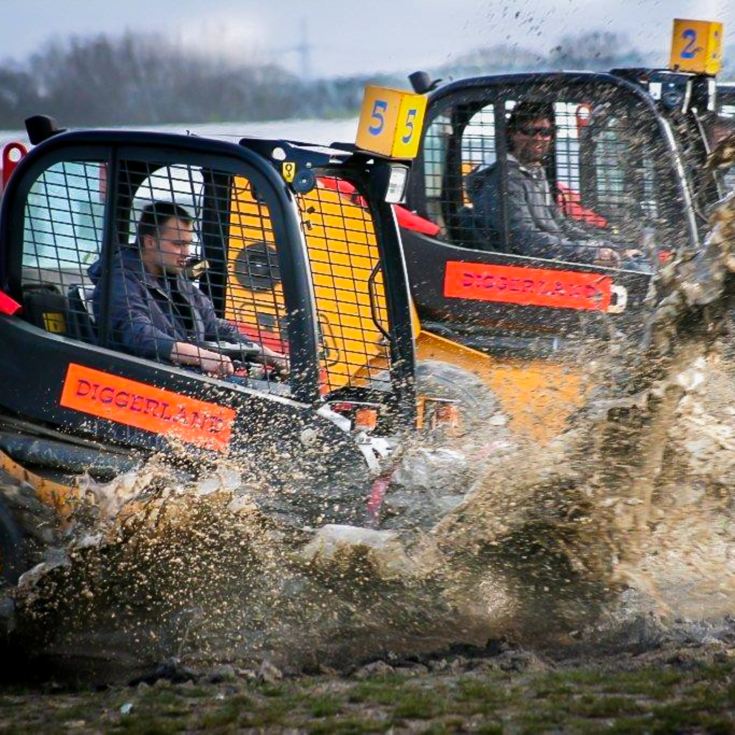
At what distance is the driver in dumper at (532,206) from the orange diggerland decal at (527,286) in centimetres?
10

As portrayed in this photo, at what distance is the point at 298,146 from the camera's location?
5.17 m

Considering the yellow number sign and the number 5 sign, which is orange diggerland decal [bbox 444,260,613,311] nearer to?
the yellow number sign

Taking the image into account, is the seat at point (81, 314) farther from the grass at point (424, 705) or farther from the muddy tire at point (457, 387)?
the muddy tire at point (457, 387)

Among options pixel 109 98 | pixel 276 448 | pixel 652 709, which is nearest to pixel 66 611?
pixel 276 448

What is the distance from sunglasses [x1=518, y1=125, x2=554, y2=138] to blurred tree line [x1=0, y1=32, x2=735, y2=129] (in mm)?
5065

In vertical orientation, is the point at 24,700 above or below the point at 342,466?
below

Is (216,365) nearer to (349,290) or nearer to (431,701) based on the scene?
(349,290)

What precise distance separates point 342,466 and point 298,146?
42.9 inches

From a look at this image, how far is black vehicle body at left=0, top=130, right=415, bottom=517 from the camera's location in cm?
502

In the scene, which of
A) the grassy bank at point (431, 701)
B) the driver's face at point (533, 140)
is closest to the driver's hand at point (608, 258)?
the driver's face at point (533, 140)

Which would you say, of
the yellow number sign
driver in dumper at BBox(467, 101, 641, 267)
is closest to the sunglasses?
driver in dumper at BBox(467, 101, 641, 267)

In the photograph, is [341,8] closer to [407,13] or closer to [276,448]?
[407,13]

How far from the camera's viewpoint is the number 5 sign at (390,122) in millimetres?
5215

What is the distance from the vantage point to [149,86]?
13.2 metres
